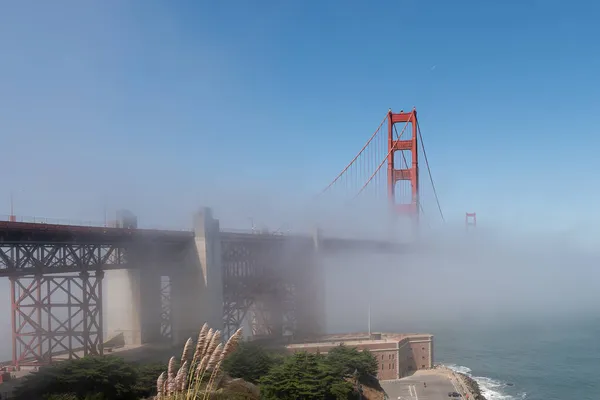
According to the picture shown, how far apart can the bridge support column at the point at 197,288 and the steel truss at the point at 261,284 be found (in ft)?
12.5

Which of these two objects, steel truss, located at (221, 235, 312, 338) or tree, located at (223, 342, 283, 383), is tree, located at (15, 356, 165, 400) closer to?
tree, located at (223, 342, 283, 383)

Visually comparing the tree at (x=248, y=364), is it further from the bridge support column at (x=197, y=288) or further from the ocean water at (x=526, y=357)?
the ocean water at (x=526, y=357)

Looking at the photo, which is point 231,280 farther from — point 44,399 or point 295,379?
point 44,399

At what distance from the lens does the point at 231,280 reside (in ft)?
125

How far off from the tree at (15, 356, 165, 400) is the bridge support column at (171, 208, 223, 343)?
11323 mm

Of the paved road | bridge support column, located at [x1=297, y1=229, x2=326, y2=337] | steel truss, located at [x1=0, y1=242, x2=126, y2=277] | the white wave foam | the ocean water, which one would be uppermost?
steel truss, located at [x1=0, y1=242, x2=126, y2=277]

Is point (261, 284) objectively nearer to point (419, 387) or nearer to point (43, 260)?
point (419, 387)

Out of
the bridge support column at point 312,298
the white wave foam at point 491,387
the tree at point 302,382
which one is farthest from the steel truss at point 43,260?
the white wave foam at point 491,387

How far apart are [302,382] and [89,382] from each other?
9.09m

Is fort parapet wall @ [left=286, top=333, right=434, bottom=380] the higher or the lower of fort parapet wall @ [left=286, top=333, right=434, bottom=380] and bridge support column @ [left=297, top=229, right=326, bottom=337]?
the lower

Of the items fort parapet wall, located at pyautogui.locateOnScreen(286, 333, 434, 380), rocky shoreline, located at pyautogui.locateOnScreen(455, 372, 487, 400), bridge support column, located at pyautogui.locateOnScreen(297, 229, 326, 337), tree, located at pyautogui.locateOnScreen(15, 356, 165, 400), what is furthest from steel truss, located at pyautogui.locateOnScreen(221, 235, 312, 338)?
tree, located at pyautogui.locateOnScreen(15, 356, 165, 400)

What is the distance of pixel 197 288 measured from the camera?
3256cm

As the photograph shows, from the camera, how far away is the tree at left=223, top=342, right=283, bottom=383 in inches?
993

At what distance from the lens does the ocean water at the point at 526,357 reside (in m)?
44.0
